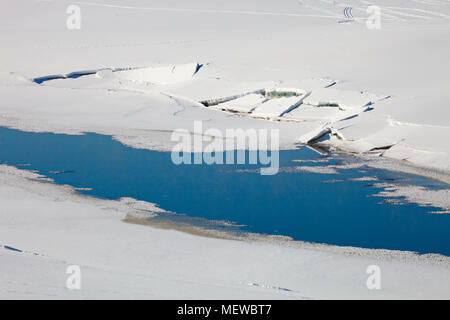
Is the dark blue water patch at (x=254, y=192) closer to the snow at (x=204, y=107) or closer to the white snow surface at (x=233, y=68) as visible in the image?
the snow at (x=204, y=107)

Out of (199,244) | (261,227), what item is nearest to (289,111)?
(261,227)

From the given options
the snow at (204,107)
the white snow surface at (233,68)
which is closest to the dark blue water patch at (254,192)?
the snow at (204,107)

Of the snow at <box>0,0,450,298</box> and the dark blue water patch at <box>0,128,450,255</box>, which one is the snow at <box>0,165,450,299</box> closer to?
the snow at <box>0,0,450,298</box>

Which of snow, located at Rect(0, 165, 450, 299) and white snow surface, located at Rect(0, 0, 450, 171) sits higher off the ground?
white snow surface, located at Rect(0, 0, 450, 171)

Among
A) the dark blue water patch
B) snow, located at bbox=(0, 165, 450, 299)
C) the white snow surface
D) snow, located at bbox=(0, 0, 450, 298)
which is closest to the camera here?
snow, located at bbox=(0, 165, 450, 299)

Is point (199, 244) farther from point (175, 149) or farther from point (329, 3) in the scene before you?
point (329, 3)

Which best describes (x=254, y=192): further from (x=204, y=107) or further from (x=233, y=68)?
(x=233, y=68)

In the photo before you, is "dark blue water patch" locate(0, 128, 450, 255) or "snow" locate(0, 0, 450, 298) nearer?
"snow" locate(0, 0, 450, 298)

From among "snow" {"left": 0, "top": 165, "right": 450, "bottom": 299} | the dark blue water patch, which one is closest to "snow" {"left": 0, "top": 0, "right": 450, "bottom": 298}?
"snow" {"left": 0, "top": 165, "right": 450, "bottom": 299}
